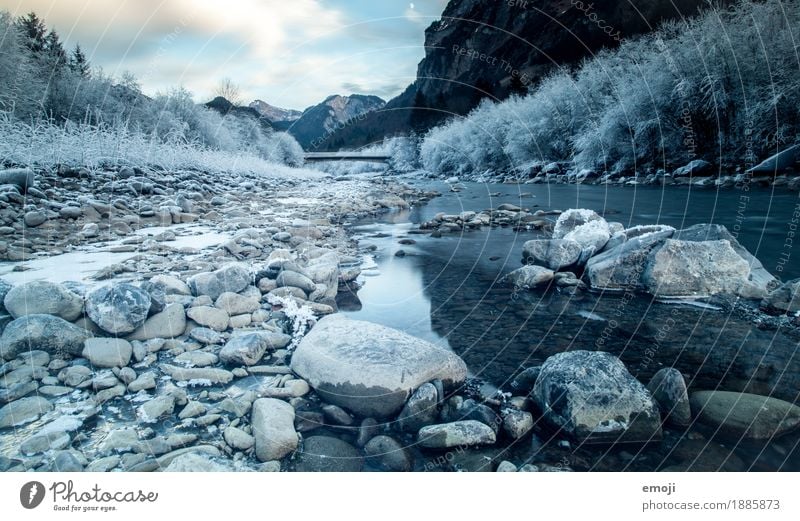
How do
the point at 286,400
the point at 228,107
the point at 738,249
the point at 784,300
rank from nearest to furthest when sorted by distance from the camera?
the point at 286,400
the point at 784,300
the point at 738,249
the point at 228,107

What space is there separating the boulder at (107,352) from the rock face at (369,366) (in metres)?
0.81

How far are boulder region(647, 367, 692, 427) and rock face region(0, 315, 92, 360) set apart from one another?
2733 mm

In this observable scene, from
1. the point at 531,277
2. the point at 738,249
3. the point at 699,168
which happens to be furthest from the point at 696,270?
the point at 699,168

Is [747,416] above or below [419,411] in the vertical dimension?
above

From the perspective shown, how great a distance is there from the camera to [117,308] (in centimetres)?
209

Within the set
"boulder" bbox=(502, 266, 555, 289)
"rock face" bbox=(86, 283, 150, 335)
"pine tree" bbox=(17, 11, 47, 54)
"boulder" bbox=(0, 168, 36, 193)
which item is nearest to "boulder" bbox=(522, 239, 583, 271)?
"boulder" bbox=(502, 266, 555, 289)

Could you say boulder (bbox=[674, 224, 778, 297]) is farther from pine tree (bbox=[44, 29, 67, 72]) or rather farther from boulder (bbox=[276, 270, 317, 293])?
pine tree (bbox=[44, 29, 67, 72])

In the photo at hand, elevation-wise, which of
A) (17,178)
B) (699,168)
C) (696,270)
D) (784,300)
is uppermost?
(699,168)

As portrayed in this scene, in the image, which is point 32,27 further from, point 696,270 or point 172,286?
point 696,270

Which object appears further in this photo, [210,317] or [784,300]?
[784,300]

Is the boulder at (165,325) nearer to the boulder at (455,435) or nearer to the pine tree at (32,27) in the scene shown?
the boulder at (455,435)

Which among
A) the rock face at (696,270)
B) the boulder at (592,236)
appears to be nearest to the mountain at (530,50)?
the boulder at (592,236)

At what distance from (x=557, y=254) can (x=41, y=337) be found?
3.99m

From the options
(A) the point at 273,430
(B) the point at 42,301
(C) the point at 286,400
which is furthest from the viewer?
(B) the point at 42,301
